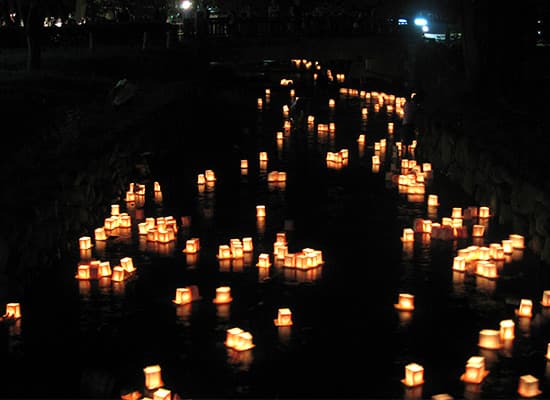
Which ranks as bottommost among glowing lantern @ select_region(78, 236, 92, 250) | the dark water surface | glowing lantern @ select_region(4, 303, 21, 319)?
the dark water surface

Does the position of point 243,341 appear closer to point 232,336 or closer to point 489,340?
point 232,336

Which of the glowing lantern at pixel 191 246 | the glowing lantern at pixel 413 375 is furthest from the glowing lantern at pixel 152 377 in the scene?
the glowing lantern at pixel 191 246

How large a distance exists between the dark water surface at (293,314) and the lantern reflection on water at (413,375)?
2.8 inches

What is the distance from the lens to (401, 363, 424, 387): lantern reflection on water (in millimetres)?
7484

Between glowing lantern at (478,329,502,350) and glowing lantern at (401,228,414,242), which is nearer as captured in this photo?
Result: glowing lantern at (478,329,502,350)

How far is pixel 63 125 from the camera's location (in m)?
14.9

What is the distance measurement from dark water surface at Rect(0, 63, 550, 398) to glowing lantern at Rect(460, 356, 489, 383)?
76 millimetres

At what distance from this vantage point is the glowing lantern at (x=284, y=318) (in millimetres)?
8828

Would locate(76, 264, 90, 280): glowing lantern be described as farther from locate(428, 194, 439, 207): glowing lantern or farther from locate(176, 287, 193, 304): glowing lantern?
locate(428, 194, 439, 207): glowing lantern

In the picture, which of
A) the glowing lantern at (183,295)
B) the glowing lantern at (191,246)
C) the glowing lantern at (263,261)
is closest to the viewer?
the glowing lantern at (183,295)

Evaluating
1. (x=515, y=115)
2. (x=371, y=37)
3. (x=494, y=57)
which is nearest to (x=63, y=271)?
(x=515, y=115)

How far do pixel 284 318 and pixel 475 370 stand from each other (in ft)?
6.75

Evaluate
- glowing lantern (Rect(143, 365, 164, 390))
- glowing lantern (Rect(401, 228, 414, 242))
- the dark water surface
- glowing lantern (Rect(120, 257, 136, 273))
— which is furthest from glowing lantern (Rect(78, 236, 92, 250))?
glowing lantern (Rect(143, 365, 164, 390))

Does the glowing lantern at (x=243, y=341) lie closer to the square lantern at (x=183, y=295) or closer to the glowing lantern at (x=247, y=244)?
the square lantern at (x=183, y=295)
